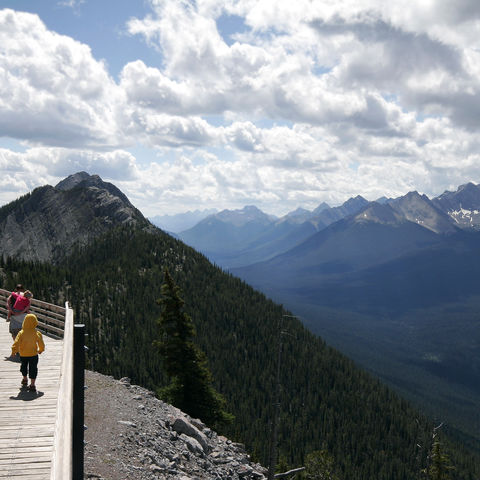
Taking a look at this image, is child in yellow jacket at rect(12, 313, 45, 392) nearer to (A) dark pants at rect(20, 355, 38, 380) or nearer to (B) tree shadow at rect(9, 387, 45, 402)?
(A) dark pants at rect(20, 355, 38, 380)

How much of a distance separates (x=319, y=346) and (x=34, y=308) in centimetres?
15727

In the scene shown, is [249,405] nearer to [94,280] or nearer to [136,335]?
[136,335]

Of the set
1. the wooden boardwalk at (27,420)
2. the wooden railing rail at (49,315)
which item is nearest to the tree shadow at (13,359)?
the wooden boardwalk at (27,420)

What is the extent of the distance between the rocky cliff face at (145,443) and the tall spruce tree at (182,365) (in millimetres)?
4995

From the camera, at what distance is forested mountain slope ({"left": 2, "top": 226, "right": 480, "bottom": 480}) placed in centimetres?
11488

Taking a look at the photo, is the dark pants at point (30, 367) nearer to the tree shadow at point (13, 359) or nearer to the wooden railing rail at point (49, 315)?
the tree shadow at point (13, 359)

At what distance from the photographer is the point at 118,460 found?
19312mm

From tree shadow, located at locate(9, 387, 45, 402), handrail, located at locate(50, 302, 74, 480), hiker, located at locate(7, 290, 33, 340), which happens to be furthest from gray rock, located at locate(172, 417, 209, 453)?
handrail, located at locate(50, 302, 74, 480)

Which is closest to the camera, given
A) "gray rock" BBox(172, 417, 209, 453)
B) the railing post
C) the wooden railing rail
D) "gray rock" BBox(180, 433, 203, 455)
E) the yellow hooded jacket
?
the railing post

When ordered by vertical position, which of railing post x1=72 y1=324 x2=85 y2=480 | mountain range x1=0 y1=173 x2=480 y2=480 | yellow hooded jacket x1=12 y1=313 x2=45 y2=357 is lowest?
mountain range x1=0 y1=173 x2=480 y2=480

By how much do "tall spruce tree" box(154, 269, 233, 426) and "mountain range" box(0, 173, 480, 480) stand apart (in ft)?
222

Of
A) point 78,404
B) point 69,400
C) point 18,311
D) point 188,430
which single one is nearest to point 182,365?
point 188,430

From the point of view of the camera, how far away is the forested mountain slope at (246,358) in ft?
377

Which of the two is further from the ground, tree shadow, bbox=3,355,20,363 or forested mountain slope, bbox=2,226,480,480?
tree shadow, bbox=3,355,20,363
